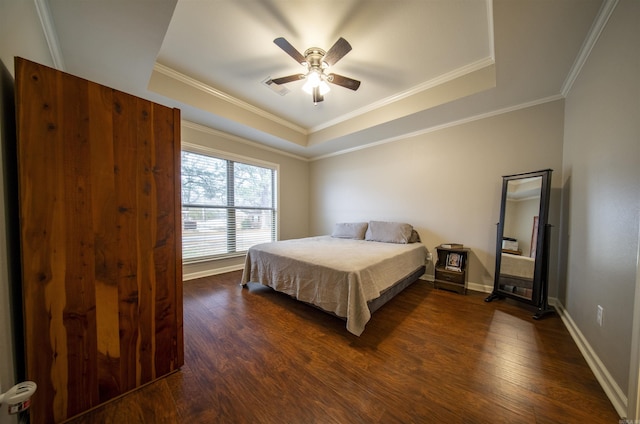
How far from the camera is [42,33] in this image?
55.4 inches

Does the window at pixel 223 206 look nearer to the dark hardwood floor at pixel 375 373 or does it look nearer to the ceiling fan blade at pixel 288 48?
the dark hardwood floor at pixel 375 373

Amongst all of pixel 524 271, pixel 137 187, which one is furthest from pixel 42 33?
pixel 524 271

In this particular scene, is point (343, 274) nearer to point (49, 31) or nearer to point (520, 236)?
point (520, 236)

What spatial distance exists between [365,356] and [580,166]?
258 cm

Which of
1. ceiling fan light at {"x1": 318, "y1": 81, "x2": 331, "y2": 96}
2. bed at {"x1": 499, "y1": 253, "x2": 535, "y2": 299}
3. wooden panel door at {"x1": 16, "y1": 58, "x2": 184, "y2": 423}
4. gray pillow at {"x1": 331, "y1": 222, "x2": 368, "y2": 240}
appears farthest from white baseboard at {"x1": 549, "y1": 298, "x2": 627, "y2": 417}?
ceiling fan light at {"x1": 318, "y1": 81, "x2": 331, "y2": 96}

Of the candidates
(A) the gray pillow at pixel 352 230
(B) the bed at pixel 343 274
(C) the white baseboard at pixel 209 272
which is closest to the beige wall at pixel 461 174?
(A) the gray pillow at pixel 352 230

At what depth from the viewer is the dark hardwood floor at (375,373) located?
112 cm

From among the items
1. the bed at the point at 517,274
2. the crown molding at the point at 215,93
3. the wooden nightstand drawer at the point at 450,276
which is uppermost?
the crown molding at the point at 215,93

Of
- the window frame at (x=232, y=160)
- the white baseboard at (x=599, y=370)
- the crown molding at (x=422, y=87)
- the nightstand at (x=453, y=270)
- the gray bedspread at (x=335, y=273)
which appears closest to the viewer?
the white baseboard at (x=599, y=370)

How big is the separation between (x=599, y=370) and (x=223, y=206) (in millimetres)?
4380

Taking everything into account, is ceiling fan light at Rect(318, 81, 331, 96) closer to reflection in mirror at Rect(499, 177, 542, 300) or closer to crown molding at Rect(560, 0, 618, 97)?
Result: crown molding at Rect(560, 0, 618, 97)

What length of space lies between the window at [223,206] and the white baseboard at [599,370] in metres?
4.24

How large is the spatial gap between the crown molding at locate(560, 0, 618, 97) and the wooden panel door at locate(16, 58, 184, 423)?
3008 mm

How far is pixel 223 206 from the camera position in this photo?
11.9 ft
